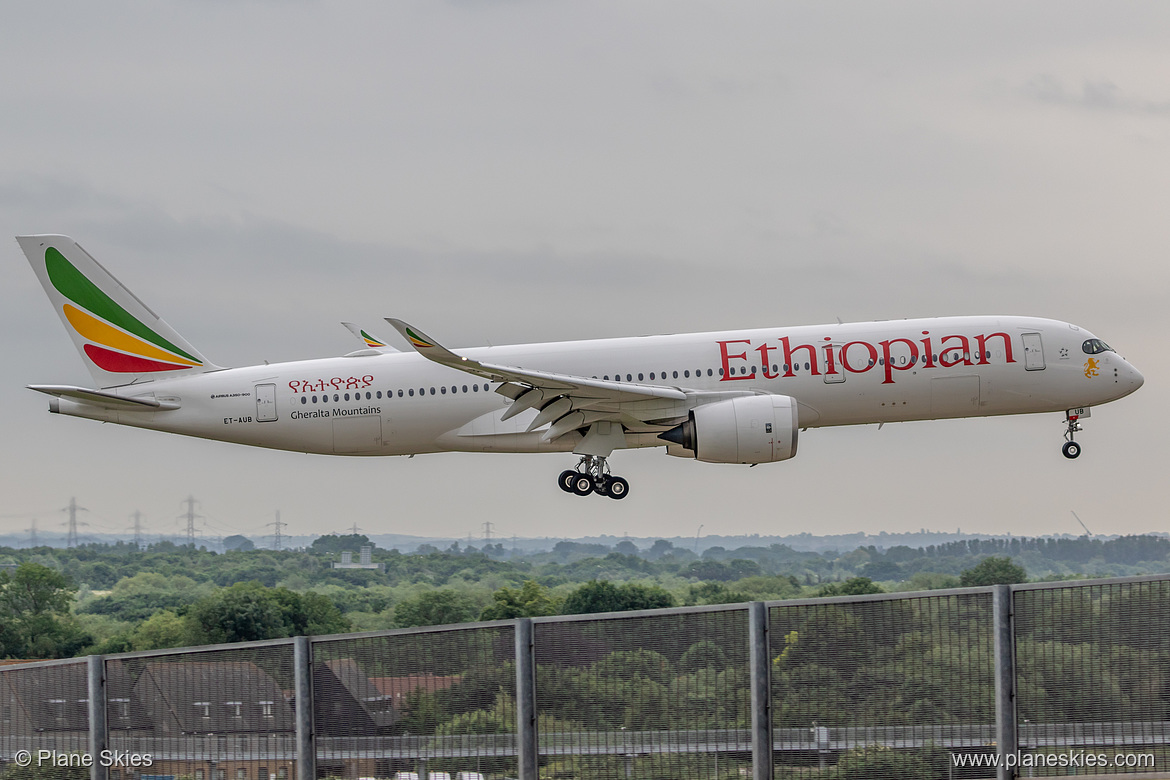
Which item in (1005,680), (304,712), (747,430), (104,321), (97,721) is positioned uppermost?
(104,321)

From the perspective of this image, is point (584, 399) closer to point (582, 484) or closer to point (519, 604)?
point (582, 484)

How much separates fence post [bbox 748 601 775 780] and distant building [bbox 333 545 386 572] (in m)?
78.3

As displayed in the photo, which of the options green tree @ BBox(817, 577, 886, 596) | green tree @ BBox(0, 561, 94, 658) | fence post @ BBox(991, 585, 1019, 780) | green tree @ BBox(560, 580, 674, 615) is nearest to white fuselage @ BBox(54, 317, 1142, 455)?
fence post @ BBox(991, 585, 1019, 780)

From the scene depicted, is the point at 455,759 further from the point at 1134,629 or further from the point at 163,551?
the point at 163,551

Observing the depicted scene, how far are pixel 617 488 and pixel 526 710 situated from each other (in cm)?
2201

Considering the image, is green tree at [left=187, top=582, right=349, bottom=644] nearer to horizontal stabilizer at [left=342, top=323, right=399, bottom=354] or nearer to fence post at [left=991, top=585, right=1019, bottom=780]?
horizontal stabilizer at [left=342, top=323, right=399, bottom=354]

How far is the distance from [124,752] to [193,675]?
4.63 feet

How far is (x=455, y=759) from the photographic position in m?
13.4

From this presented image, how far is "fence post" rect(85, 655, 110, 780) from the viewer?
14688mm

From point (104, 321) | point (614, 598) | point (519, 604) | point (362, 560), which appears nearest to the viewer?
point (104, 321)

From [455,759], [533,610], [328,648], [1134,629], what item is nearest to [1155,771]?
[1134,629]

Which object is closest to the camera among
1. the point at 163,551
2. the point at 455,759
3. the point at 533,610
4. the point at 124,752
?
the point at 455,759

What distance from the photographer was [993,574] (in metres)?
61.8

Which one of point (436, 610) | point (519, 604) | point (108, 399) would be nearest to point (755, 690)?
point (108, 399)
